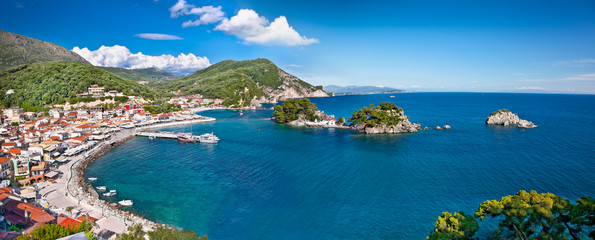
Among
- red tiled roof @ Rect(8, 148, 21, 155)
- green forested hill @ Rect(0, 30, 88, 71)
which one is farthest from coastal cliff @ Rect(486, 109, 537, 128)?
green forested hill @ Rect(0, 30, 88, 71)

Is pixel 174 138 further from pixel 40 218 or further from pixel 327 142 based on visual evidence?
pixel 40 218

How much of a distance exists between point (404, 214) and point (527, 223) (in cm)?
1018

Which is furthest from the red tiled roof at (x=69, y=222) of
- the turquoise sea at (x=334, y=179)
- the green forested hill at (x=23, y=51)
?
the green forested hill at (x=23, y=51)

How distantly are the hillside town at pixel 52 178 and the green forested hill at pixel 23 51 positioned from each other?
99.9 metres

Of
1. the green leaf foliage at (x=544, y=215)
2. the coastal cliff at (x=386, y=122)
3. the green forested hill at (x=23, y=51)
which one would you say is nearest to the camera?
the green leaf foliage at (x=544, y=215)

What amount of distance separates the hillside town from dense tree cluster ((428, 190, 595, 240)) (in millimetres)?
23390

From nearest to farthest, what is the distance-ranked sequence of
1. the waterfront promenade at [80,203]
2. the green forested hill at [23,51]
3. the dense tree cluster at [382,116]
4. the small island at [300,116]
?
the waterfront promenade at [80,203], the dense tree cluster at [382,116], the small island at [300,116], the green forested hill at [23,51]

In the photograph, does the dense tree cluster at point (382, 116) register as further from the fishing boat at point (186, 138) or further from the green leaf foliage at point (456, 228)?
the green leaf foliage at point (456, 228)

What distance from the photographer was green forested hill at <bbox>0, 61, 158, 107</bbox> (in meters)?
91.9

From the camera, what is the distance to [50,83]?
9831 centimetres

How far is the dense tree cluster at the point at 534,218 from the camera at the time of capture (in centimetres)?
1405

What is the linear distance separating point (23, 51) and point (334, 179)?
191092 mm

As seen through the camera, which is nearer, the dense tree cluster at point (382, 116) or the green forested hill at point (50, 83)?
the dense tree cluster at point (382, 116)

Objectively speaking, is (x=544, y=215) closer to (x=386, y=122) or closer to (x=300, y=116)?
(x=386, y=122)
